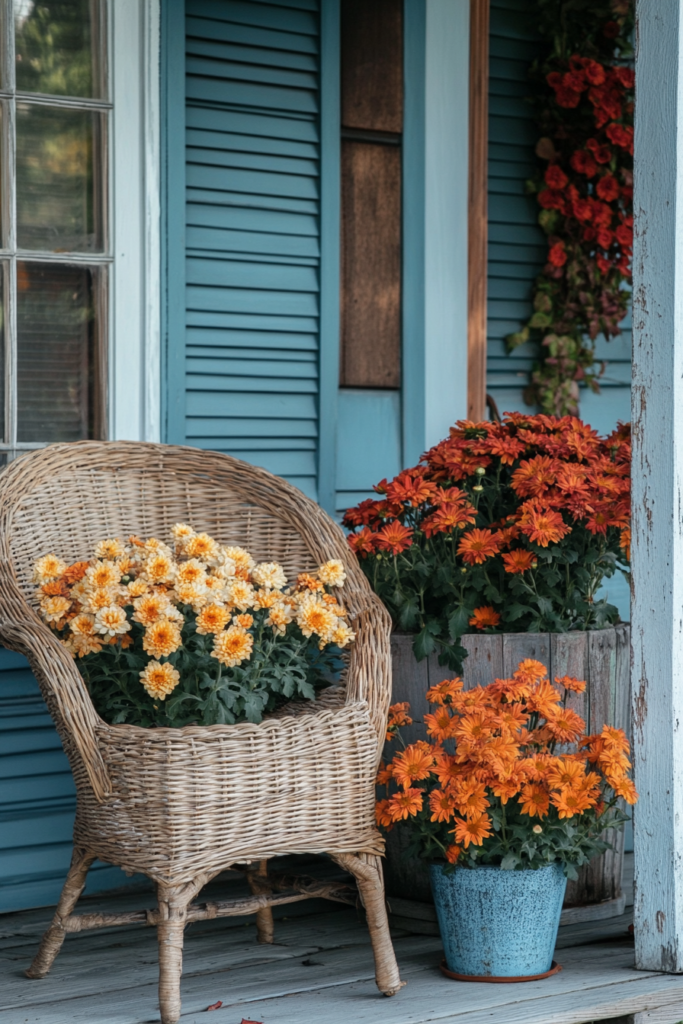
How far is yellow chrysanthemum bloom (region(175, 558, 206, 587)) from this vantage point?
2.16 metres

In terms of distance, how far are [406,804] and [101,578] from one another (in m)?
0.66

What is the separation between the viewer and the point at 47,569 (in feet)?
7.47

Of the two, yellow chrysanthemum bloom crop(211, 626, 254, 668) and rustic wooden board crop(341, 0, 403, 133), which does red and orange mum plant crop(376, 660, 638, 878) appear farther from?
rustic wooden board crop(341, 0, 403, 133)

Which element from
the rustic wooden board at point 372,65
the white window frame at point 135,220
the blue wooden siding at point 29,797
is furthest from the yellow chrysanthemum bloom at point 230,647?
the rustic wooden board at point 372,65

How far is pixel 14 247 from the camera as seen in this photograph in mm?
2781

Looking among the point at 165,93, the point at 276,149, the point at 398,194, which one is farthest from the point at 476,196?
the point at 165,93

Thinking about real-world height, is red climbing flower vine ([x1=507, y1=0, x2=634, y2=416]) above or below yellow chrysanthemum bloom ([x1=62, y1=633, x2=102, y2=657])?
above

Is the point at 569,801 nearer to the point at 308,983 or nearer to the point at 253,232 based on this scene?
the point at 308,983

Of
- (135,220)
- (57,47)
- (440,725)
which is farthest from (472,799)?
(57,47)

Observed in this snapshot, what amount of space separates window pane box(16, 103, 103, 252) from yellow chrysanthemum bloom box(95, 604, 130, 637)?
1.08 meters

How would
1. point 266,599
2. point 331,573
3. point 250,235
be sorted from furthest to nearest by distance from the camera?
point 250,235 → point 331,573 → point 266,599

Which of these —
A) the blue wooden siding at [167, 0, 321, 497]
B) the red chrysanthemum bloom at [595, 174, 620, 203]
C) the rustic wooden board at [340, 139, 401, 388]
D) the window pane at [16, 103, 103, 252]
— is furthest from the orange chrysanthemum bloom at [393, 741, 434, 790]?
the red chrysanthemum bloom at [595, 174, 620, 203]

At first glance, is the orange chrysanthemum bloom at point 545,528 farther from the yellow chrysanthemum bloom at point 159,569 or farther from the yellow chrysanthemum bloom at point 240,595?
the yellow chrysanthemum bloom at point 159,569

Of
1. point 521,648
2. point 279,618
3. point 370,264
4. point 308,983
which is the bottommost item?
point 308,983
